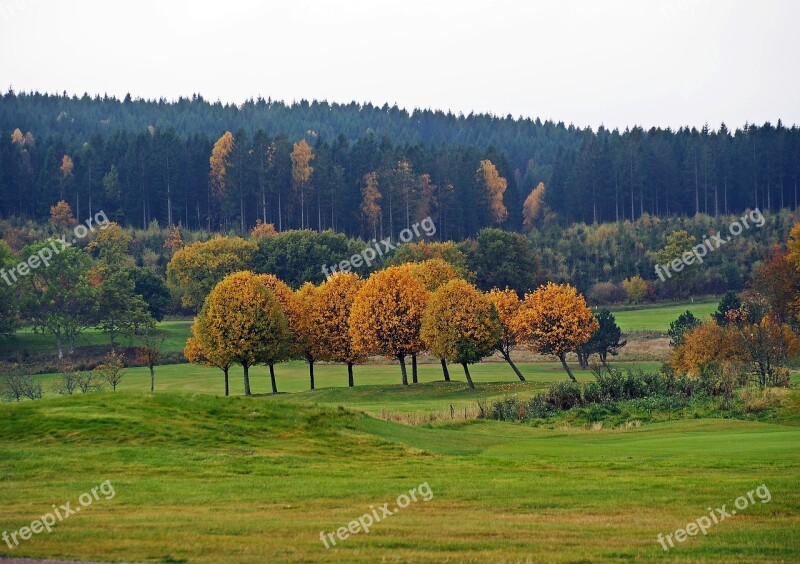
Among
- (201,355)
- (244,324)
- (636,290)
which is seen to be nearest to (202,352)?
(201,355)

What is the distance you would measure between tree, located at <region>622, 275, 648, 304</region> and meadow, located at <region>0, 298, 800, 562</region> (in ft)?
298

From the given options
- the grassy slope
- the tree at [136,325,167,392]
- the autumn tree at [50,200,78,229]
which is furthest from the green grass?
the autumn tree at [50,200,78,229]

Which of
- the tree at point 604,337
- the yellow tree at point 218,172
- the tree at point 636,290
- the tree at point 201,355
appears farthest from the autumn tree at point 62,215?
the tree at point 604,337

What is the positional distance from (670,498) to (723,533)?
4111 mm

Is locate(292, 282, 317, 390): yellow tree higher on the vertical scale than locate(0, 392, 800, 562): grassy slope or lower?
higher

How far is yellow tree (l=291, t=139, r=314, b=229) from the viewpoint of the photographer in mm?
174125

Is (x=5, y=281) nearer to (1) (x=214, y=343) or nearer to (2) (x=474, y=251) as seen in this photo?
(1) (x=214, y=343)

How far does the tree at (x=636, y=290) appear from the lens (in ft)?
470

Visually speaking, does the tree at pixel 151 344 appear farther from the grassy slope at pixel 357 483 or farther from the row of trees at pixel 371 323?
the grassy slope at pixel 357 483

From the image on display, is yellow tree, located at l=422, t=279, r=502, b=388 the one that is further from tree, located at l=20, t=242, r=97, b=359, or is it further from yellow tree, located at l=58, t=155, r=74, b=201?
yellow tree, located at l=58, t=155, r=74, b=201

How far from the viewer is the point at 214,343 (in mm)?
85625

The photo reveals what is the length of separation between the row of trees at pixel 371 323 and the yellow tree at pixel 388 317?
9cm

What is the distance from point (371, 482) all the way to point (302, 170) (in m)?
151

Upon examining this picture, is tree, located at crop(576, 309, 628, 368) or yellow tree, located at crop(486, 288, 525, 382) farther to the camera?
tree, located at crop(576, 309, 628, 368)
